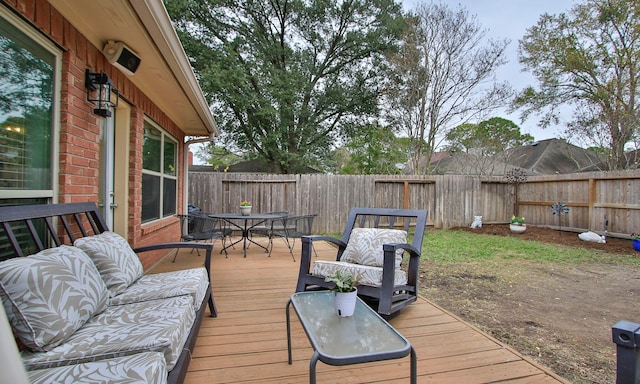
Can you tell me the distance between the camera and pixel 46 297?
Result: 4.46 ft

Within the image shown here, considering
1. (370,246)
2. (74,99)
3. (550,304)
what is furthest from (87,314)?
(550,304)

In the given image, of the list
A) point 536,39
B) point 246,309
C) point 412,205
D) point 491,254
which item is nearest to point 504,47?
point 536,39

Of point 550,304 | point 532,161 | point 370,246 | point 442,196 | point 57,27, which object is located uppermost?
point 532,161

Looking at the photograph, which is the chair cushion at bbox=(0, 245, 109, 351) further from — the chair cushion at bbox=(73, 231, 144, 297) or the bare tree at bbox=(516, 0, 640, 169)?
the bare tree at bbox=(516, 0, 640, 169)

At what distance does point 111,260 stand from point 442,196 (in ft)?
26.4

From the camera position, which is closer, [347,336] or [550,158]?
[347,336]

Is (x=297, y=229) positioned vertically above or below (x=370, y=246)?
below

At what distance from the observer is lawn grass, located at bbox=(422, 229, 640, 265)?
5340mm

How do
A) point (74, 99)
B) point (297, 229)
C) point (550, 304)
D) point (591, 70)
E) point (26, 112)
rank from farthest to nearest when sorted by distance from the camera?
point (591, 70)
point (297, 229)
point (550, 304)
point (74, 99)
point (26, 112)

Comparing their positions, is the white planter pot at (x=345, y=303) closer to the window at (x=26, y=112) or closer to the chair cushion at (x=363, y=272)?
the chair cushion at (x=363, y=272)

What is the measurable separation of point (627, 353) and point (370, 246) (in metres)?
2.14

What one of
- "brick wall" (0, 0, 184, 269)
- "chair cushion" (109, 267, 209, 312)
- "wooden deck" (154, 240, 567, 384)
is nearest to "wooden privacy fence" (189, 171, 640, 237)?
"brick wall" (0, 0, 184, 269)

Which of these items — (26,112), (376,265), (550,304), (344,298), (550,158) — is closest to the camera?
(344,298)

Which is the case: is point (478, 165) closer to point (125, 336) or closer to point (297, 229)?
point (297, 229)
